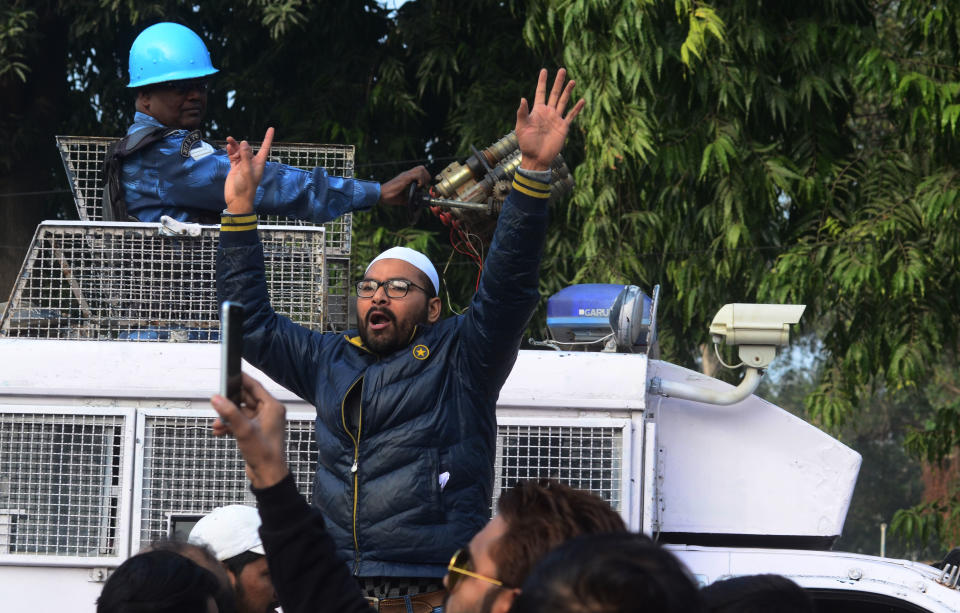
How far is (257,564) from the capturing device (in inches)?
160

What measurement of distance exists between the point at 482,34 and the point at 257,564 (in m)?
7.97

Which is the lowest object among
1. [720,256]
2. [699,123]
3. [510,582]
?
[510,582]

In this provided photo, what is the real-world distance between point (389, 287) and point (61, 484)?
159 centimetres

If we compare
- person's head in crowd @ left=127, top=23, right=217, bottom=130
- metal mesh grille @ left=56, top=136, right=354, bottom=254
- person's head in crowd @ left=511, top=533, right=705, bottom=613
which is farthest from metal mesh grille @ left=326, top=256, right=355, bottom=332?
person's head in crowd @ left=511, top=533, right=705, bottom=613

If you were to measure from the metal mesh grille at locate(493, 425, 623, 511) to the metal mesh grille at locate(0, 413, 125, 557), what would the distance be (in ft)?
4.52

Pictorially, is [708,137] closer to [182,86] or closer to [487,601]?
[182,86]

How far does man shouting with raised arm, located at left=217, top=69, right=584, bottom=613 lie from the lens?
358 cm

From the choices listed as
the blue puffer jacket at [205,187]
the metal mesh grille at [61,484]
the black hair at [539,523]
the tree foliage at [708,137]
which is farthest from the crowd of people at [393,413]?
the tree foliage at [708,137]

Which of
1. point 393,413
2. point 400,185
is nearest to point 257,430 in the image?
point 393,413

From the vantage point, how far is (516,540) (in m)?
2.22

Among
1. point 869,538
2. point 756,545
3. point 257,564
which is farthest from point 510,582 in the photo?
point 869,538

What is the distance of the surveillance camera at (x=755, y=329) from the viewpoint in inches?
187

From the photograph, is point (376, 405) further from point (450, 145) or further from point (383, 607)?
point (450, 145)

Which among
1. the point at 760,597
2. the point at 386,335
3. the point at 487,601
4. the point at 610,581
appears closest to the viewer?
the point at 610,581
